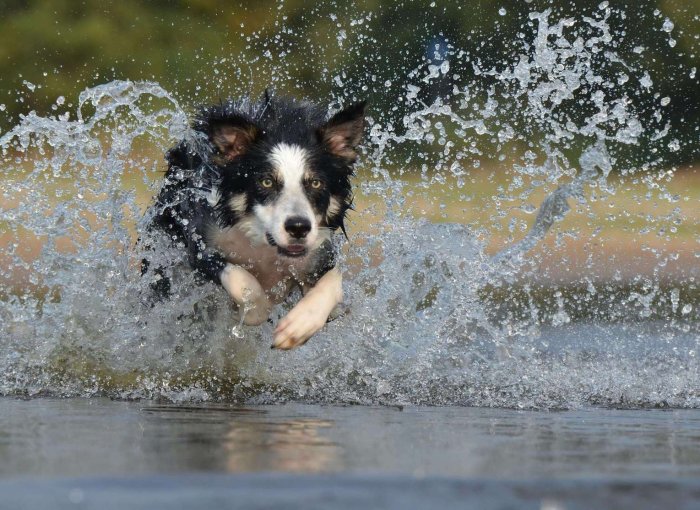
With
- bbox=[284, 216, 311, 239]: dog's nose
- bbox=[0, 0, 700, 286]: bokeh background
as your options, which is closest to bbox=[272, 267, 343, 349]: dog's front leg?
bbox=[284, 216, 311, 239]: dog's nose

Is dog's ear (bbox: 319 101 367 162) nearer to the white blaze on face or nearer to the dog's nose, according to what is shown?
the white blaze on face

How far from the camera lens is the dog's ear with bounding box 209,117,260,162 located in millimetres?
6168

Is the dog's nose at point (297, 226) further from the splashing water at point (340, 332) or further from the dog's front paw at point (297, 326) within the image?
the splashing water at point (340, 332)

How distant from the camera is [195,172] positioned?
6582mm

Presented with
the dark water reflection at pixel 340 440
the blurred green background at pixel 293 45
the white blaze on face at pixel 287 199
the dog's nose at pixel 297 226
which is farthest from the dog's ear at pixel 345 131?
the blurred green background at pixel 293 45

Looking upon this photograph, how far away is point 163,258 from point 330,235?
0.98 metres

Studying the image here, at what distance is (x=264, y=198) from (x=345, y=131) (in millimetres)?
631

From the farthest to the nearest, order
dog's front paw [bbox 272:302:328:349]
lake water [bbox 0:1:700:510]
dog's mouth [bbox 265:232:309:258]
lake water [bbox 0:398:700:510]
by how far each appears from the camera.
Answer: dog's mouth [bbox 265:232:309:258] → dog's front paw [bbox 272:302:328:349] → lake water [bbox 0:1:700:510] → lake water [bbox 0:398:700:510]

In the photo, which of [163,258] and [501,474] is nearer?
[501,474]

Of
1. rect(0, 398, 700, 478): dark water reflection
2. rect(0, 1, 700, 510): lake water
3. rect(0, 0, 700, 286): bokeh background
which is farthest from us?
rect(0, 0, 700, 286): bokeh background

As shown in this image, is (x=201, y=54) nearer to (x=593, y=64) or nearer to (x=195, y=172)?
(x=593, y=64)

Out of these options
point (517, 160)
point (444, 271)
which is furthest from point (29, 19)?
point (444, 271)

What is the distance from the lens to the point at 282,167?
238 inches

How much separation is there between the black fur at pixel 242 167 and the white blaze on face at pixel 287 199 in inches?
1.8
